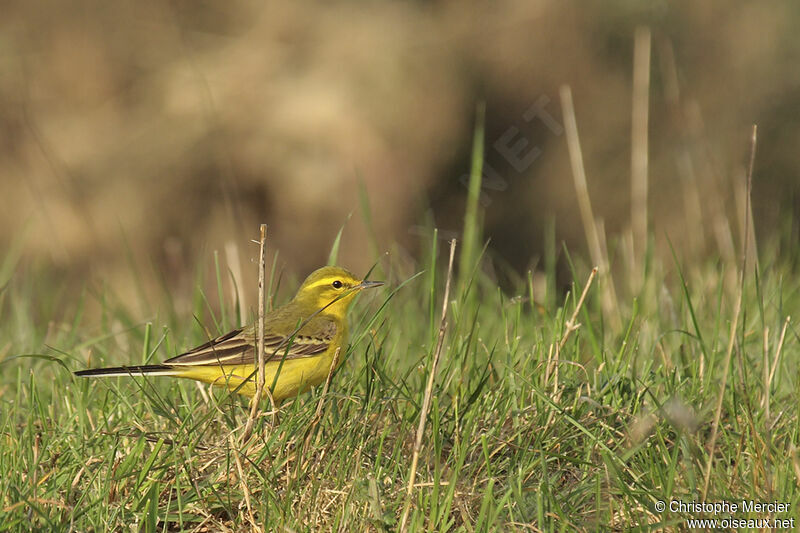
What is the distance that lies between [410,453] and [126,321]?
259 cm

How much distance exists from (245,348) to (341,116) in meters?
7.56

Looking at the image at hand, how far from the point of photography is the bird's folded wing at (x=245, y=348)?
4395mm

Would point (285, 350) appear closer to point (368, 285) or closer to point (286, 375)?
point (286, 375)

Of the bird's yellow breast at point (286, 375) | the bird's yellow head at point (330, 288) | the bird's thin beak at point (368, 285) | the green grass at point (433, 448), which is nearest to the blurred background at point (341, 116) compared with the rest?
the bird's yellow head at point (330, 288)

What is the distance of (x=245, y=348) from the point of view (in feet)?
15.0

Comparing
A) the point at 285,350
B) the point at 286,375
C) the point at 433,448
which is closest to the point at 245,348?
the point at 286,375

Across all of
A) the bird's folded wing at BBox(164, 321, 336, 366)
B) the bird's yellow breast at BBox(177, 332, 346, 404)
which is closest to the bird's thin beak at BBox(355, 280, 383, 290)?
the bird's folded wing at BBox(164, 321, 336, 366)

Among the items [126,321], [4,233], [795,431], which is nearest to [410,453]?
[795,431]

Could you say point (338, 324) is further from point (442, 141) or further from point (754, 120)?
point (754, 120)

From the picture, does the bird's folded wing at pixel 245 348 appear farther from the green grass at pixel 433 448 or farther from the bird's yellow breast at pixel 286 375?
the green grass at pixel 433 448

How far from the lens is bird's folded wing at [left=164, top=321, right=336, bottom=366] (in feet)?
14.4

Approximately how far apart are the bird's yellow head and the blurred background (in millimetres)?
6188

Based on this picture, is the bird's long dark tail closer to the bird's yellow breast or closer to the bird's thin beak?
the bird's yellow breast

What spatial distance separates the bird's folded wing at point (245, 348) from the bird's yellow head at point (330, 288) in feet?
0.58
